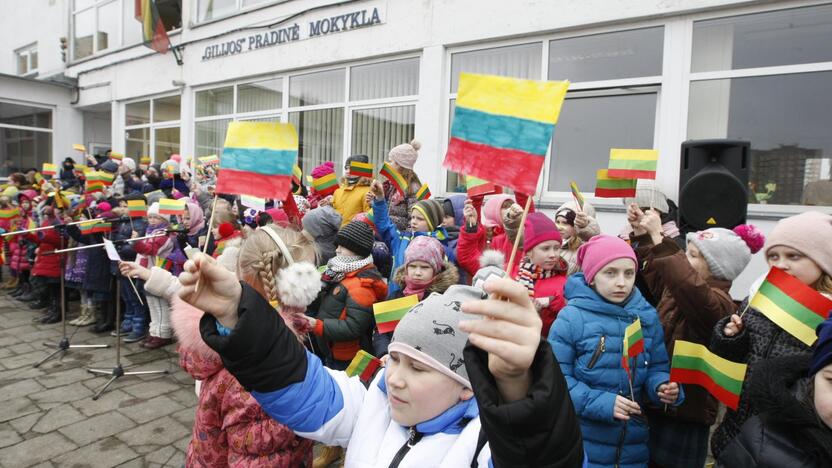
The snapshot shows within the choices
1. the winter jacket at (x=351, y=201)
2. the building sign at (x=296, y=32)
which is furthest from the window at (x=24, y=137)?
the winter jacket at (x=351, y=201)

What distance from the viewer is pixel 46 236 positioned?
7430mm

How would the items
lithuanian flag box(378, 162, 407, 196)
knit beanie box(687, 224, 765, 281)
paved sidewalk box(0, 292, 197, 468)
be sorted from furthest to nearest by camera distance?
lithuanian flag box(378, 162, 407, 196), paved sidewalk box(0, 292, 197, 468), knit beanie box(687, 224, 765, 281)

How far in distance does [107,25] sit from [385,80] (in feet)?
37.6

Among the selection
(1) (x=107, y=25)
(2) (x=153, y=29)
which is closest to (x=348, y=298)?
(2) (x=153, y=29)

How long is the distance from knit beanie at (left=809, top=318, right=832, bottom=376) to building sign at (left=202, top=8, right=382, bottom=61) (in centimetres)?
831

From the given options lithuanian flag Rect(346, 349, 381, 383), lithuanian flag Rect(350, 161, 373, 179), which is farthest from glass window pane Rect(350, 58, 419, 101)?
lithuanian flag Rect(346, 349, 381, 383)

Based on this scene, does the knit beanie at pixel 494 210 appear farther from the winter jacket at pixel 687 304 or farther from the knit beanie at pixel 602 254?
the knit beanie at pixel 602 254

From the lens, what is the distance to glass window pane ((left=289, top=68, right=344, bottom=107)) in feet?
31.4

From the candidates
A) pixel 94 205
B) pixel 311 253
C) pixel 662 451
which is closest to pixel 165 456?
pixel 311 253

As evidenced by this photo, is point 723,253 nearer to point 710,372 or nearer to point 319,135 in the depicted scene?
point 710,372

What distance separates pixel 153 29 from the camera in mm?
12461

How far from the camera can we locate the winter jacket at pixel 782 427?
1.39 m

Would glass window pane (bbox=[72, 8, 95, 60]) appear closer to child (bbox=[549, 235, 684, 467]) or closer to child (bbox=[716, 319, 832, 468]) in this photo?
child (bbox=[549, 235, 684, 467])

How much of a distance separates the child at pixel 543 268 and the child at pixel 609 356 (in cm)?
49
